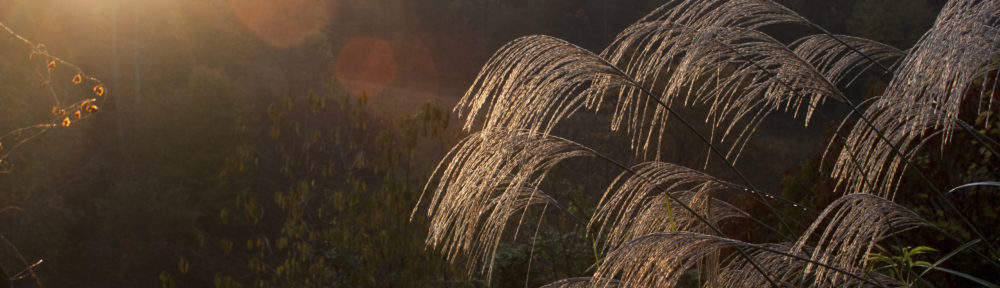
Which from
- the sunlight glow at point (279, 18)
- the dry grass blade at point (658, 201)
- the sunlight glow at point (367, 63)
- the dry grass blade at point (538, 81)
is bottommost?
the sunlight glow at point (367, 63)

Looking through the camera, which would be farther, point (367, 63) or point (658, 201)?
point (367, 63)

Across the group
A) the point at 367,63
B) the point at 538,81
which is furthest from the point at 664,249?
the point at 367,63

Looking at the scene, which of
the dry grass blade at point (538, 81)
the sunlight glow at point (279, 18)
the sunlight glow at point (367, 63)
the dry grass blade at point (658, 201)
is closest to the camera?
the dry grass blade at point (538, 81)

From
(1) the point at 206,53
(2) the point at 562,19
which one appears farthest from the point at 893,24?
(1) the point at 206,53

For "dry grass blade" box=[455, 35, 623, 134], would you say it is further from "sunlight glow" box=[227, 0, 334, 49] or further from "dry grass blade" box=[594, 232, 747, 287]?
"sunlight glow" box=[227, 0, 334, 49]

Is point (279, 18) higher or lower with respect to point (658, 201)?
higher

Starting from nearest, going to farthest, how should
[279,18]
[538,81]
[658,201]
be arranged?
[538,81] → [658,201] → [279,18]

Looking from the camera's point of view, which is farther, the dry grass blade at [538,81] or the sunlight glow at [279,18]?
the sunlight glow at [279,18]

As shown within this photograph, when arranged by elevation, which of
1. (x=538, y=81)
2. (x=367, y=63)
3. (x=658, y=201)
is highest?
(x=538, y=81)

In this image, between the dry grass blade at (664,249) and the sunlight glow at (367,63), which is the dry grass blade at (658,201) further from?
the sunlight glow at (367,63)

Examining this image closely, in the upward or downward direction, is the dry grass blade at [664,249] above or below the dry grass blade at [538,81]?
below

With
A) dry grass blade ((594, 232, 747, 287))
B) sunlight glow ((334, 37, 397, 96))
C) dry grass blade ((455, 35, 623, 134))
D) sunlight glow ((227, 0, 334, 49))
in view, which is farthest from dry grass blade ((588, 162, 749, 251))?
sunlight glow ((334, 37, 397, 96))

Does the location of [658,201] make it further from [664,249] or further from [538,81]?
[664,249]

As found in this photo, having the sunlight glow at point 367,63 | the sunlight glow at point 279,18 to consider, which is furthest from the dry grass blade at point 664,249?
the sunlight glow at point 367,63
